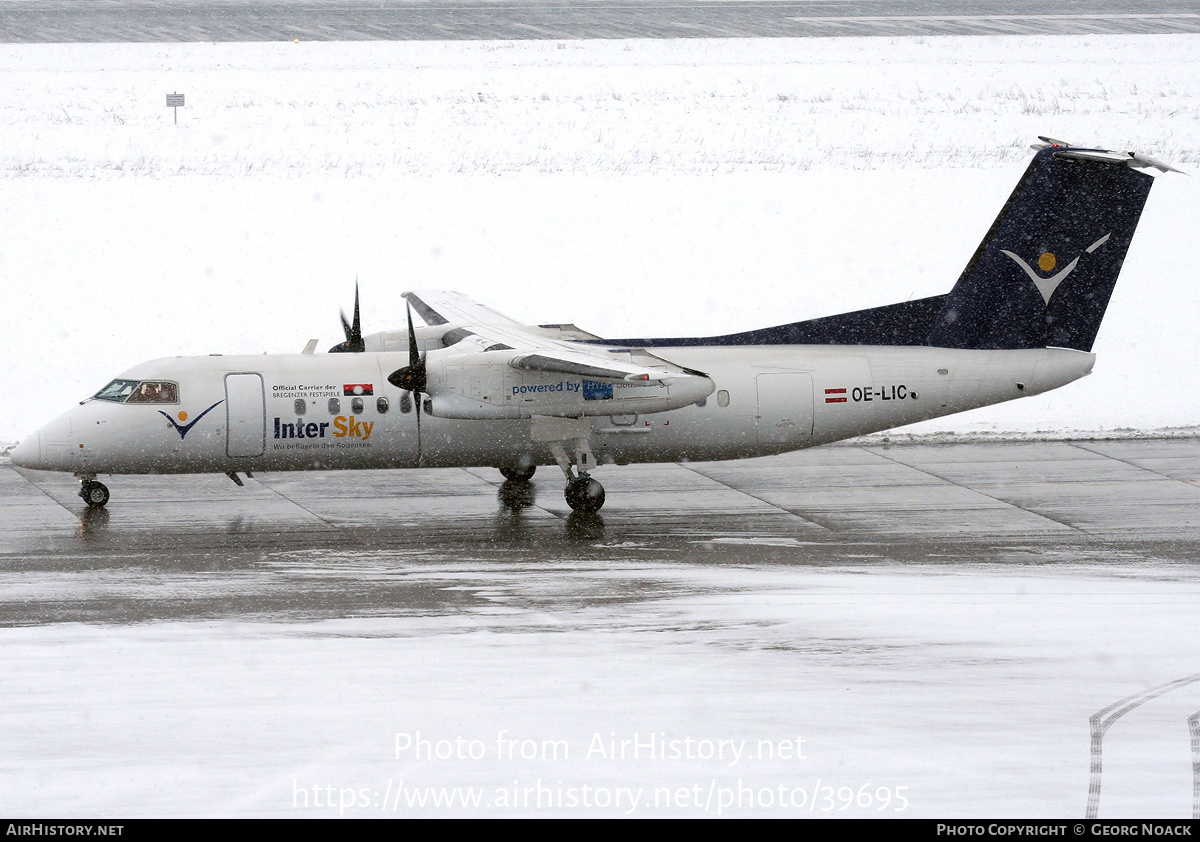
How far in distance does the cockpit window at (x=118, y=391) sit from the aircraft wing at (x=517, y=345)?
4933 millimetres

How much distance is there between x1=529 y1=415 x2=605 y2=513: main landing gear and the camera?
21.5 meters

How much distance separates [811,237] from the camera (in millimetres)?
40000

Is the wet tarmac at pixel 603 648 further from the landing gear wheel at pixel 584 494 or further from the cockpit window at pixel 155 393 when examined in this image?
the cockpit window at pixel 155 393

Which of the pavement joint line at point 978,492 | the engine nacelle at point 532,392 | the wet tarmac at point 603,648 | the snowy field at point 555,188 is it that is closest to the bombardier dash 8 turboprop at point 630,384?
the engine nacelle at point 532,392

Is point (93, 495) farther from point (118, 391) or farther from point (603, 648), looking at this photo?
point (603, 648)

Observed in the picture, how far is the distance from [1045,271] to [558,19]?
40.4 m

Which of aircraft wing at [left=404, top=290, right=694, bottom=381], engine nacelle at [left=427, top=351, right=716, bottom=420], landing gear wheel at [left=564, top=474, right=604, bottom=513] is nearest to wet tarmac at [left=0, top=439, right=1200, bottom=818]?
landing gear wheel at [left=564, top=474, right=604, bottom=513]

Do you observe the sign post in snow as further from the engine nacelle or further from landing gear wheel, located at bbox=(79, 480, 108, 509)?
the engine nacelle

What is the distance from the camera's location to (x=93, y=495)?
22.1 m

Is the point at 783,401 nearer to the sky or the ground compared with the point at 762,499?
nearer to the sky

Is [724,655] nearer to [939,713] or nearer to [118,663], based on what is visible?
[939,713]

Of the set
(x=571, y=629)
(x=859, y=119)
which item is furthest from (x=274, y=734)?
(x=859, y=119)

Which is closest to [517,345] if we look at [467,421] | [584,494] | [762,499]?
[467,421]

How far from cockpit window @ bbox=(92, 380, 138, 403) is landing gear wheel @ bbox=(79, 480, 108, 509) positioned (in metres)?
1.44
